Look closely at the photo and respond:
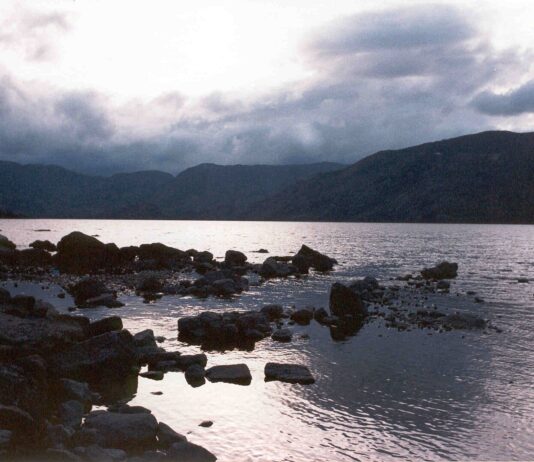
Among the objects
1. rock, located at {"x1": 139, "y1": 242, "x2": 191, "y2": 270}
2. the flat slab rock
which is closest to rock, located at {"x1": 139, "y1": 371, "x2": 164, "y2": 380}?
the flat slab rock

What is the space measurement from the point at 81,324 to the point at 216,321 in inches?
368

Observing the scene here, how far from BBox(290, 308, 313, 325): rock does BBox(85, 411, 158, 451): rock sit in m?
20.9

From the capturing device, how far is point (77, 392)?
2030 cm

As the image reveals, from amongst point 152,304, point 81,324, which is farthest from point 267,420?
point 152,304

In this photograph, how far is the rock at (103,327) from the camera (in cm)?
2636

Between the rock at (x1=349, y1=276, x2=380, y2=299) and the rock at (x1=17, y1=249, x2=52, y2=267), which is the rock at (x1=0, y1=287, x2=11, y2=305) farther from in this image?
the rock at (x1=17, y1=249, x2=52, y2=267)

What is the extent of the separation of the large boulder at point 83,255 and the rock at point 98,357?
165ft

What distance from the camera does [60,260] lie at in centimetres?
7356

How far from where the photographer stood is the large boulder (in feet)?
239

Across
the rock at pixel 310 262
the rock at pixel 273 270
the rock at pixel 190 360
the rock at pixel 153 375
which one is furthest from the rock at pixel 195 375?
the rock at pixel 310 262

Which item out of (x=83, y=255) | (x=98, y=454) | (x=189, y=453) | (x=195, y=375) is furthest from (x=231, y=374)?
(x=83, y=255)

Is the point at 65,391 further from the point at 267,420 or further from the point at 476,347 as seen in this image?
the point at 476,347

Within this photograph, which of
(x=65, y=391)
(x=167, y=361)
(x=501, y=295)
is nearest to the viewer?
(x=65, y=391)

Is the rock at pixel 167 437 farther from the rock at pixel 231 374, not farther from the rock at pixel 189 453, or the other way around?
the rock at pixel 231 374
